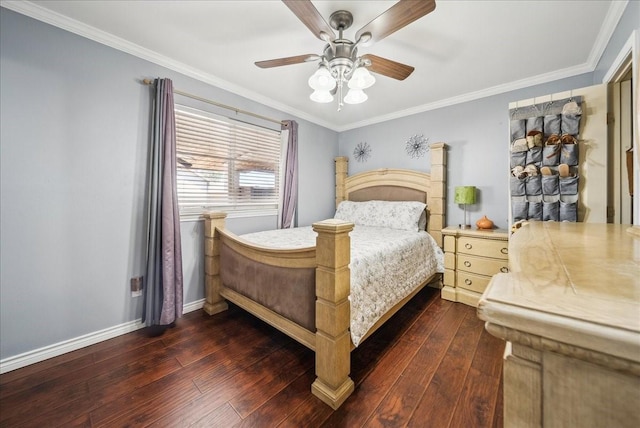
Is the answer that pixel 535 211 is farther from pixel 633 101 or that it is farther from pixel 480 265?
pixel 633 101

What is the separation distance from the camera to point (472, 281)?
8.57ft

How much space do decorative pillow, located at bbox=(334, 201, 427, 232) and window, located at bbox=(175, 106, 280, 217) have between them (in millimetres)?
1149

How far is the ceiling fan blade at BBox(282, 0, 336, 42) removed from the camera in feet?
4.13

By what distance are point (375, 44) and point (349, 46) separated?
0.56 m

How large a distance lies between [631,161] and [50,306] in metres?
4.18

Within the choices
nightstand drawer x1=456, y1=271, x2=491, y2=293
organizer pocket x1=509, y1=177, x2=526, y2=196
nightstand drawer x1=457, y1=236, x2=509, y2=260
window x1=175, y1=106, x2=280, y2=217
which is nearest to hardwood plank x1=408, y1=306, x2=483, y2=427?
nightstand drawer x1=456, y1=271, x2=491, y2=293

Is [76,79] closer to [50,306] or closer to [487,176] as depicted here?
[50,306]

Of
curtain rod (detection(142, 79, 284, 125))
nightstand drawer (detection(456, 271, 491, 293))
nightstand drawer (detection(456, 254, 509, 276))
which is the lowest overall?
nightstand drawer (detection(456, 271, 491, 293))

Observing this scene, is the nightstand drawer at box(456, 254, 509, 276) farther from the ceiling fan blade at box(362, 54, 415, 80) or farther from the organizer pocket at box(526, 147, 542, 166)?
the ceiling fan blade at box(362, 54, 415, 80)

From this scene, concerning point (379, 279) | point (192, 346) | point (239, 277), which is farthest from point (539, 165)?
point (192, 346)

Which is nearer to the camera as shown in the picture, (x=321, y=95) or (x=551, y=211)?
(x=321, y=95)

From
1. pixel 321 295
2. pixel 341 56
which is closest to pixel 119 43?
pixel 341 56

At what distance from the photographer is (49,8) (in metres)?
1.70

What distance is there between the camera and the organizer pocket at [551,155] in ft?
7.14
